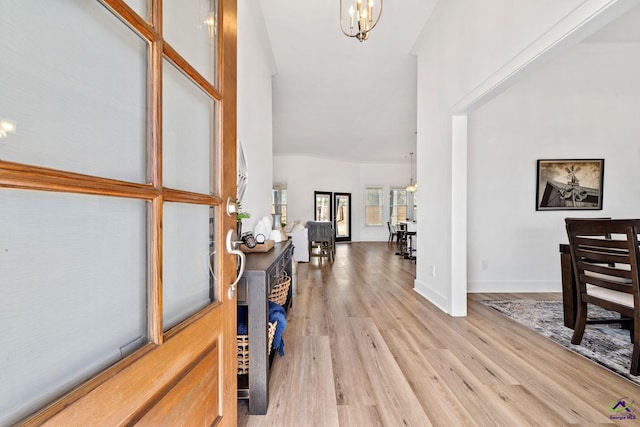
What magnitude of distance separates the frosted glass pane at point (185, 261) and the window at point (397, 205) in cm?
1037

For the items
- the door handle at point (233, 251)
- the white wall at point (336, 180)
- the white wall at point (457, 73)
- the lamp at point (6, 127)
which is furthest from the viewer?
the white wall at point (336, 180)

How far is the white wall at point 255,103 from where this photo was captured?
8.43ft

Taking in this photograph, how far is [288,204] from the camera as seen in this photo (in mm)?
9922

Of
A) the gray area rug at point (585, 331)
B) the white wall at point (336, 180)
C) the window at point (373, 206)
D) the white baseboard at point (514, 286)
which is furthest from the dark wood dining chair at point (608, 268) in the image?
the window at point (373, 206)

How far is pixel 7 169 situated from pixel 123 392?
0.44 meters

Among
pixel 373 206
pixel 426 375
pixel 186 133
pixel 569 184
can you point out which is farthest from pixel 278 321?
pixel 373 206

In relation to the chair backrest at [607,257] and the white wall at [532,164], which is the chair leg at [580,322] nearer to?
the chair backrest at [607,257]

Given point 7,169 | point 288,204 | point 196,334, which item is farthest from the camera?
point 288,204

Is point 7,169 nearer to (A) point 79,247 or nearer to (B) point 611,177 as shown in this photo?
(A) point 79,247

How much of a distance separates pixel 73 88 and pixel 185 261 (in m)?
0.50

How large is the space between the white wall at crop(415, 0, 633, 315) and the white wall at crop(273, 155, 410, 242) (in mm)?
6295

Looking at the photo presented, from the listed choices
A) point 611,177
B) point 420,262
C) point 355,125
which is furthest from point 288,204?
point 611,177

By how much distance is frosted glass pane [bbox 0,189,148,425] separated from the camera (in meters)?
0.43

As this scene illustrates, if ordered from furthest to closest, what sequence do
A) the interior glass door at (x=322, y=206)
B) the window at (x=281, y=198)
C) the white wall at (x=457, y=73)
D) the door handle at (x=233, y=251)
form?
the interior glass door at (x=322, y=206) < the window at (x=281, y=198) < the white wall at (x=457, y=73) < the door handle at (x=233, y=251)
